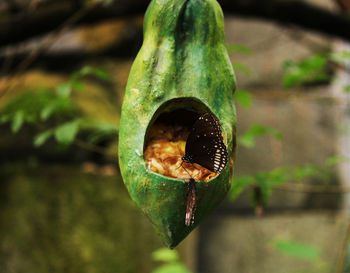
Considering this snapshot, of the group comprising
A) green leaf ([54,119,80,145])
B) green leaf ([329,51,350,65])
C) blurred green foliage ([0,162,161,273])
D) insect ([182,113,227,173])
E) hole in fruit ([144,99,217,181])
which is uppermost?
insect ([182,113,227,173])

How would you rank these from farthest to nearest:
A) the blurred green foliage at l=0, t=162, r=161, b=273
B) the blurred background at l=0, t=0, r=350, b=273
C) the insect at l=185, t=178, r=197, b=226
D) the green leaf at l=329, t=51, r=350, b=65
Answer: the blurred green foliage at l=0, t=162, r=161, b=273, the blurred background at l=0, t=0, r=350, b=273, the green leaf at l=329, t=51, r=350, b=65, the insect at l=185, t=178, r=197, b=226

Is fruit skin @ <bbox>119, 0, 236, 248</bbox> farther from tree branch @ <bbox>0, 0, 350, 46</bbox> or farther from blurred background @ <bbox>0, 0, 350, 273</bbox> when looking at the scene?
tree branch @ <bbox>0, 0, 350, 46</bbox>

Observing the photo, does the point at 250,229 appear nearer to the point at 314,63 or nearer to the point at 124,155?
the point at 314,63

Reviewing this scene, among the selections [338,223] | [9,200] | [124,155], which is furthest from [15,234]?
[338,223]

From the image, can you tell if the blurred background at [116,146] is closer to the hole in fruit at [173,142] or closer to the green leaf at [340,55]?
the green leaf at [340,55]

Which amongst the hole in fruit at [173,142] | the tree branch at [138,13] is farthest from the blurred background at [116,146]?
the hole in fruit at [173,142]

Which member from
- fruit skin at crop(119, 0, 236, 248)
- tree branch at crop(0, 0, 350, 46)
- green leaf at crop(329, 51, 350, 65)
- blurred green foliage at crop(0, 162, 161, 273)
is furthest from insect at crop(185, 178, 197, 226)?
blurred green foliage at crop(0, 162, 161, 273)

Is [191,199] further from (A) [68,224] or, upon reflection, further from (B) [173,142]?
(A) [68,224]

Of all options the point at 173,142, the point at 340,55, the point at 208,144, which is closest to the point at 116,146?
the point at 340,55
